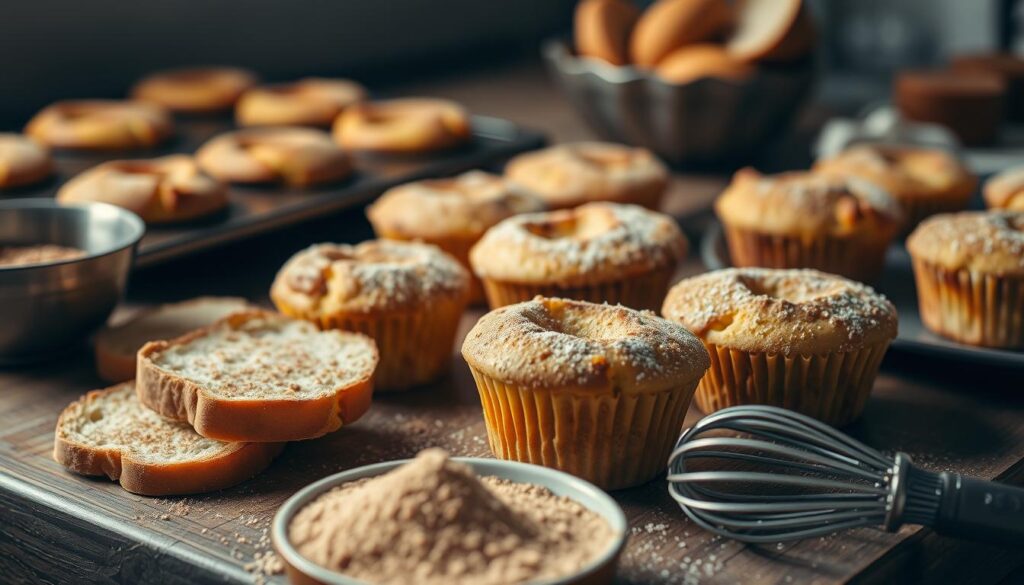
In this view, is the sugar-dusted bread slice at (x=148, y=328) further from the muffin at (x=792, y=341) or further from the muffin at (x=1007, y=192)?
the muffin at (x=1007, y=192)

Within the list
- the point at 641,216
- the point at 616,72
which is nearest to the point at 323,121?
the point at 616,72

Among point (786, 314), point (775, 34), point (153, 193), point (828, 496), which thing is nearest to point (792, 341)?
point (786, 314)

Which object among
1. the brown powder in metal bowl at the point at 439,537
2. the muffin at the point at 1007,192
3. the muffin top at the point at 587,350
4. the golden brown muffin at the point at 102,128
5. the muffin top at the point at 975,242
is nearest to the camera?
the brown powder in metal bowl at the point at 439,537

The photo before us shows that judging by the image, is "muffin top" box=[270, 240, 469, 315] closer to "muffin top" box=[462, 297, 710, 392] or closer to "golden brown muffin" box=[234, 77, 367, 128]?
"muffin top" box=[462, 297, 710, 392]

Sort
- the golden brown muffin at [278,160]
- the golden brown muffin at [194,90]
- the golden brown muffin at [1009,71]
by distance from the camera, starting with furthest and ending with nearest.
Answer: the golden brown muffin at [1009,71]
the golden brown muffin at [194,90]
the golden brown muffin at [278,160]

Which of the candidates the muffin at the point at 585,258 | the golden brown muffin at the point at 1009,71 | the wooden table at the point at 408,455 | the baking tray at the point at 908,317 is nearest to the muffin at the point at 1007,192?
the baking tray at the point at 908,317

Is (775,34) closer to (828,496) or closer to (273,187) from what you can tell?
(273,187)
